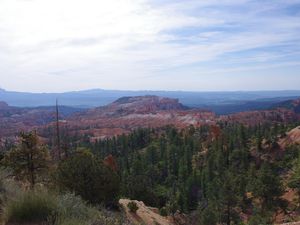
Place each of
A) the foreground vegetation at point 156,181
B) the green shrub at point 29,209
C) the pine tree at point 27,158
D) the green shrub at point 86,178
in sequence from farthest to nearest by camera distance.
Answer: the pine tree at point 27,158, the green shrub at point 86,178, the foreground vegetation at point 156,181, the green shrub at point 29,209

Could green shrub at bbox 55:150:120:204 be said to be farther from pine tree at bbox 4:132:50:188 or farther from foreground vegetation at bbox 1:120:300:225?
pine tree at bbox 4:132:50:188

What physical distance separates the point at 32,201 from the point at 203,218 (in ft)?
83.8

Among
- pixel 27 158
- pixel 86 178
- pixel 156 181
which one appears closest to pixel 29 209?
pixel 86 178

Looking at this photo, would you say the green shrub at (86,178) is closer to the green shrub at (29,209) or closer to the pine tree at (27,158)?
the pine tree at (27,158)

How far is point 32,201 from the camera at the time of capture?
8523mm

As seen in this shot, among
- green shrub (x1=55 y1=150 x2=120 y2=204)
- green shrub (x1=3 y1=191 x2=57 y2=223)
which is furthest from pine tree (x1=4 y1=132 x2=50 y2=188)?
green shrub (x1=3 y1=191 x2=57 y2=223)

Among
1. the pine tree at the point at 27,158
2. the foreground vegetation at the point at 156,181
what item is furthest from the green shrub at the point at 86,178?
the pine tree at the point at 27,158

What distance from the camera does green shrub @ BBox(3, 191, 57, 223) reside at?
8.38m

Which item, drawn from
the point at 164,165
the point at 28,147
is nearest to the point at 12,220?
the point at 28,147

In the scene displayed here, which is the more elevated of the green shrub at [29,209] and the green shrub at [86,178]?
the green shrub at [29,209]

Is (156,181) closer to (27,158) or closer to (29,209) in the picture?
(27,158)

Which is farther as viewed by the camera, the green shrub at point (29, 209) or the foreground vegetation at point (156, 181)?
the foreground vegetation at point (156, 181)

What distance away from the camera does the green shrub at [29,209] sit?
8.38 meters

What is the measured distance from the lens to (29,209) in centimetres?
848
